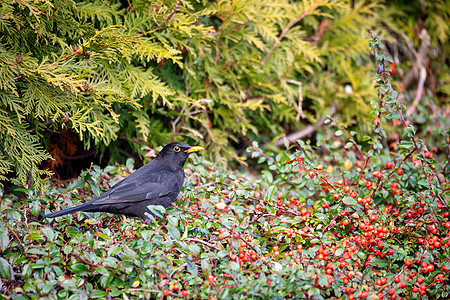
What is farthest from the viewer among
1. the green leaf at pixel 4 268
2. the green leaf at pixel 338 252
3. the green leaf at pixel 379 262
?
the green leaf at pixel 379 262

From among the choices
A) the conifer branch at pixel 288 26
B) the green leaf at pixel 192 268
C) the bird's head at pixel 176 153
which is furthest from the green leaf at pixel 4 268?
the conifer branch at pixel 288 26

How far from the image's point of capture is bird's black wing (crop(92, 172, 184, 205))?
316 centimetres

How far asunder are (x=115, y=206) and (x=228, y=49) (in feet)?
7.55

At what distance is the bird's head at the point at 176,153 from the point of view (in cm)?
371

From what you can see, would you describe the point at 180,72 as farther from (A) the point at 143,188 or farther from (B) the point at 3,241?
(B) the point at 3,241

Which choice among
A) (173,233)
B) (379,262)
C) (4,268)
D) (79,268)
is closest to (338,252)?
(379,262)

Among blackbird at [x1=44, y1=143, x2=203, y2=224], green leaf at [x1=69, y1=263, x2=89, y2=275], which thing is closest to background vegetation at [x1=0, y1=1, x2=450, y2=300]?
green leaf at [x1=69, y1=263, x2=89, y2=275]

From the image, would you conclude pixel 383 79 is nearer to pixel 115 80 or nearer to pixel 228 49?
pixel 228 49

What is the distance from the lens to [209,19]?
15.3 feet

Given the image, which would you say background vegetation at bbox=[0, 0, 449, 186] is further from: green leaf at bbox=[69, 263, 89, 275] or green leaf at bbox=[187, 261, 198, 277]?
green leaf at bbox=[187, 261, 198, 277]

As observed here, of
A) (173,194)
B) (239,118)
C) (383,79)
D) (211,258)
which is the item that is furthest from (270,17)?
(211,258)

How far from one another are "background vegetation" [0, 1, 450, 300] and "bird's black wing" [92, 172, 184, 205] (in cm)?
20

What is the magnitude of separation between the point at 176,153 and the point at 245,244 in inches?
51.1

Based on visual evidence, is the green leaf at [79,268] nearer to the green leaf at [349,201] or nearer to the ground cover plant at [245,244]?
the ground cover plant at [245,244]
